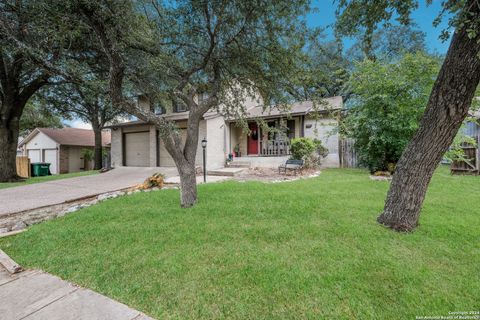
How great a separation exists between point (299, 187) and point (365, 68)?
18.7ft

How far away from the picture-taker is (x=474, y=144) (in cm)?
815

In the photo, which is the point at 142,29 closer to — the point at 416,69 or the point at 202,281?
the point at 202,281

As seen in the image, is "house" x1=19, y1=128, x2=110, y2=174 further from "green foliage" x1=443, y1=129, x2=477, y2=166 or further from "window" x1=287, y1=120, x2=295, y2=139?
"green foliage" x1=443, y1=129, x2=477, y2=166

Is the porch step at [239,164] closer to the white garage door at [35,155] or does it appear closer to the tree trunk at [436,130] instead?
the tree trunk at [436,130]

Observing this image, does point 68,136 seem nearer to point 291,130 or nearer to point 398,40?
point 291,130

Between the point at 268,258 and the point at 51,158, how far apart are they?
23.7 meters

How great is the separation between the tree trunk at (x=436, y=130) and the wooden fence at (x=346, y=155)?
8728mm

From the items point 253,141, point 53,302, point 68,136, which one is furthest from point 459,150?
point 68,136

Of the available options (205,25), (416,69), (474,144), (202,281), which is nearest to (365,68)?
(416,69)

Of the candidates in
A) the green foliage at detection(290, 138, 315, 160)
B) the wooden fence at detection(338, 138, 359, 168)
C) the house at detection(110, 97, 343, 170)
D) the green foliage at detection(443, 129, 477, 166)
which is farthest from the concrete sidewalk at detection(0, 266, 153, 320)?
the wooden fence at detection(338, 138, 359, 168)

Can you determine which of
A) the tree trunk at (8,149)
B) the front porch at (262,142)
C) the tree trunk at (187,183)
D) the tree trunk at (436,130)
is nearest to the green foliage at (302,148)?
the front porch at (262,142)

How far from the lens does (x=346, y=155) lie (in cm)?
1160

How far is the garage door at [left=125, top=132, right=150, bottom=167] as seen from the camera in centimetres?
1396

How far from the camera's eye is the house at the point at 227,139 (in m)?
11.8
